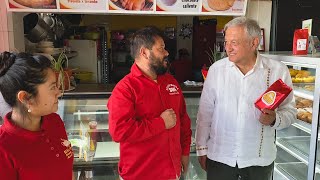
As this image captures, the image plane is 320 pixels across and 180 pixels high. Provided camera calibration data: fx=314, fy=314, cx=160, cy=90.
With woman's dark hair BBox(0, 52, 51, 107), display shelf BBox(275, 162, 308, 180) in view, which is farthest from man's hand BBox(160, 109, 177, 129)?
display shelf BBox(275, 162, 308, 180)

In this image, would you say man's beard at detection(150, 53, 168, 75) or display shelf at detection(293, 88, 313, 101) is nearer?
man's beard at detection(150, 53, 168, 75)

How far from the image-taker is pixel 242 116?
2.18 meters

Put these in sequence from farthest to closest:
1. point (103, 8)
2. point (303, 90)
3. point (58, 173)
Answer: point (103, 8)
point (303, 90)
point (58, 173)

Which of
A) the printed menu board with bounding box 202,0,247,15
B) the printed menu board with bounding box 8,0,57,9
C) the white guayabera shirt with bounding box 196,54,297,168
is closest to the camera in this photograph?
the white guayabera shirt with bounding box 196,54,297,168

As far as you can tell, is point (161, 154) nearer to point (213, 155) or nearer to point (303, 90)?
point (213, 155)

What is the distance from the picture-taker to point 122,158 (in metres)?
2.13

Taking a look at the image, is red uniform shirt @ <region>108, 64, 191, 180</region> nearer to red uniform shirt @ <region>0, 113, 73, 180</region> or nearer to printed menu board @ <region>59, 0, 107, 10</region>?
red uniform shirt @ <region>0, 113, 73, 180</region>

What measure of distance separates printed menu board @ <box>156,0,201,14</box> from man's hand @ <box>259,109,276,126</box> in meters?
1.54

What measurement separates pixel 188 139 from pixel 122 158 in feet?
1.70

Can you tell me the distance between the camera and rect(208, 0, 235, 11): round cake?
325cm

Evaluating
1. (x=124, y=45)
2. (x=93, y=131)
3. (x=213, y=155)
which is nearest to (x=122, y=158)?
(x=213, y=155)

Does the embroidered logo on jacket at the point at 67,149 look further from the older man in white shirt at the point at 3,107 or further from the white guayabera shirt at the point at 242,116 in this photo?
the white guayabera shirt at the point at 242,116

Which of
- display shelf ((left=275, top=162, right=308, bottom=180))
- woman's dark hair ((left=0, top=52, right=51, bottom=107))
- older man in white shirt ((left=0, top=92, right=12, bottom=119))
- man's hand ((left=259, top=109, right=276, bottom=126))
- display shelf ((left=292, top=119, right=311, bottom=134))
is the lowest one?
display shelf ((left=275, top=162, right=308, bottom=180))

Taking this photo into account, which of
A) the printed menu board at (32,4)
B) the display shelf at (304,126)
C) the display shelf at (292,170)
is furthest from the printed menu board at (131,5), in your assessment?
the display shelf at (292,170)
